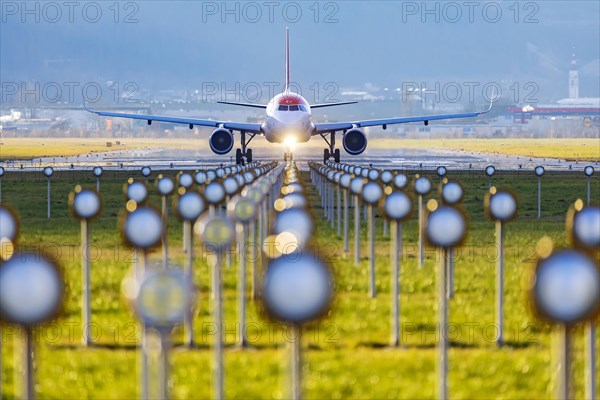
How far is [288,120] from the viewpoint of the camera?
65.1m

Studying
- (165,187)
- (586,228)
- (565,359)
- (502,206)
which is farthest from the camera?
(165,187)

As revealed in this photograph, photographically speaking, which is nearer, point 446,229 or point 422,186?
point 446,229

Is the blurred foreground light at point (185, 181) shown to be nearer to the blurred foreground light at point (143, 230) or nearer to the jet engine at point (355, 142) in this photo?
the blurred foreground light at point (143, 230)

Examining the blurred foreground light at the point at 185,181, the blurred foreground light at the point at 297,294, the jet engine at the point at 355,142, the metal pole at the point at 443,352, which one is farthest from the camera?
the jet engine at the point at 355,142

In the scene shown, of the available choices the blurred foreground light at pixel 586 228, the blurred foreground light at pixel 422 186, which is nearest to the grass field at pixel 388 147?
the blurred foreground light at pixel 422 186

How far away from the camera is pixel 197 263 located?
22344 millimetres

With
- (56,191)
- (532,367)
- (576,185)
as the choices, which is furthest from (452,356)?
(576,185)

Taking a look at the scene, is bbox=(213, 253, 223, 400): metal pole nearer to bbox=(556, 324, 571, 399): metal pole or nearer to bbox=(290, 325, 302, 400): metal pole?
bbox=(290, 325, 302, 400): metal pole

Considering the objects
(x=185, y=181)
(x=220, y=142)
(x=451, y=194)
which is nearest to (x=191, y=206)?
(x=451, y=194)

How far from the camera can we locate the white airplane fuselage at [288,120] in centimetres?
6519

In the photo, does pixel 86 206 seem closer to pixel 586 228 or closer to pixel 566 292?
pixel 586 228

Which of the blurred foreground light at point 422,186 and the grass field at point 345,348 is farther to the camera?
the blurred foreground light at point 422,186

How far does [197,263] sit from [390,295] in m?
5.19

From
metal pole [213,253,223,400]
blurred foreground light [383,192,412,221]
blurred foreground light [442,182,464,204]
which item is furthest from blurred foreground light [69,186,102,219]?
blurred foreground light [442,182,464,204]
